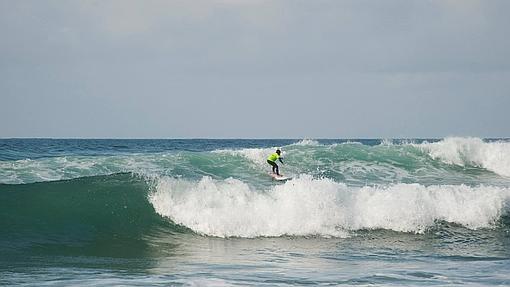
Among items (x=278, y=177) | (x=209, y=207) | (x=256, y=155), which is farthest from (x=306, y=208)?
(x=256, y=155)

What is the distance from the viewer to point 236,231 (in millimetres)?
13992

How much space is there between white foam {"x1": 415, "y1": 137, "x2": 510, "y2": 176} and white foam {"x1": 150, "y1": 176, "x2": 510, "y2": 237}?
11.1 m

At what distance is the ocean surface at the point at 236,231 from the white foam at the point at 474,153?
10103mm

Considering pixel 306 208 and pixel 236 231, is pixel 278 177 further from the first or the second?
pixel 236 231

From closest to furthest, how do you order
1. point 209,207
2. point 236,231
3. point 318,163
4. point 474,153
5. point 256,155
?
point 236,231 < point 209,207 < point 256,155 < point 318,163 < point 474,153

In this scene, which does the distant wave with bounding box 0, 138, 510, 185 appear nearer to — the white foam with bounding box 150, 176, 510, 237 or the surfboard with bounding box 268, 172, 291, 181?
the surfboard with bounding box 268, 172, 291, 181

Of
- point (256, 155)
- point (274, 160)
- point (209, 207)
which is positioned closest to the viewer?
point (209, 207)

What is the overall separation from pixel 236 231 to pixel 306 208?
1.85 meters

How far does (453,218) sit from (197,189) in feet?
20.7

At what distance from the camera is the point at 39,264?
10773 mm

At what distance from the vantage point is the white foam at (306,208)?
47.0 ft

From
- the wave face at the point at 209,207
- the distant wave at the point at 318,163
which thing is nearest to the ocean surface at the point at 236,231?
the wave face at the point at 209,207

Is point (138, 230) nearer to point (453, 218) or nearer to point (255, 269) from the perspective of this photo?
point (255, 269)

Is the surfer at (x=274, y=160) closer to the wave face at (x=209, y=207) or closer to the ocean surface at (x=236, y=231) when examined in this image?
the ocean surface at (x=236, y=231)
